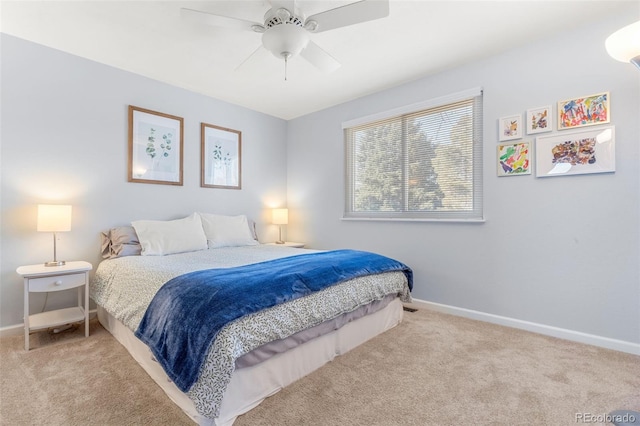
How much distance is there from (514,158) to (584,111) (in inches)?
22.3

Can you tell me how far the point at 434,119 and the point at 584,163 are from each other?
4.54ft

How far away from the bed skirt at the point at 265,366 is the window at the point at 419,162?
4.29ft

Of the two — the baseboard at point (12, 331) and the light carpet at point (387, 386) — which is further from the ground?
the baseboard at point (12, 331)

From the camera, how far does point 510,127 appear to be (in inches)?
106

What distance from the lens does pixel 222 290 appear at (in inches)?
61.7

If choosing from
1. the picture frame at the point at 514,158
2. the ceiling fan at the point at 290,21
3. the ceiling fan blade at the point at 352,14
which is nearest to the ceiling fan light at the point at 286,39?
the ceiling fan at the point at 290,21

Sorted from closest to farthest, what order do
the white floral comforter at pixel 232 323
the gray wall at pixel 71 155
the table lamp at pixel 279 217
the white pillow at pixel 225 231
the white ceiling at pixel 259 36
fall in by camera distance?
the white floral comforter at pixel 232 323 < the white ceiling at pixel 259 36 < the gray wall at pixel 71 155 < the white pillow at pixel 225 231 < the table lamp at pixel 279 217

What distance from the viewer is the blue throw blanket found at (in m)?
1.41

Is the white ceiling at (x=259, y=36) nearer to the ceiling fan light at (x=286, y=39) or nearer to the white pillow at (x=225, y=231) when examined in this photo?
the ceiling fan light at (x=286, y=39)

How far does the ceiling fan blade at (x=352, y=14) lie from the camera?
176 cm

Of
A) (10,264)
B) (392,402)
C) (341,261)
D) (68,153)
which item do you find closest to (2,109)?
(68,153)

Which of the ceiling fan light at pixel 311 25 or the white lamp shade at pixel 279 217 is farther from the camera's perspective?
the white lamp shade at pixel 279 217

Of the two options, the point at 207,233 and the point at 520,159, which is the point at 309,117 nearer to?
the point at 207,233

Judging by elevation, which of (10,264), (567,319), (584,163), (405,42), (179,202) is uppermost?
(405,42)
